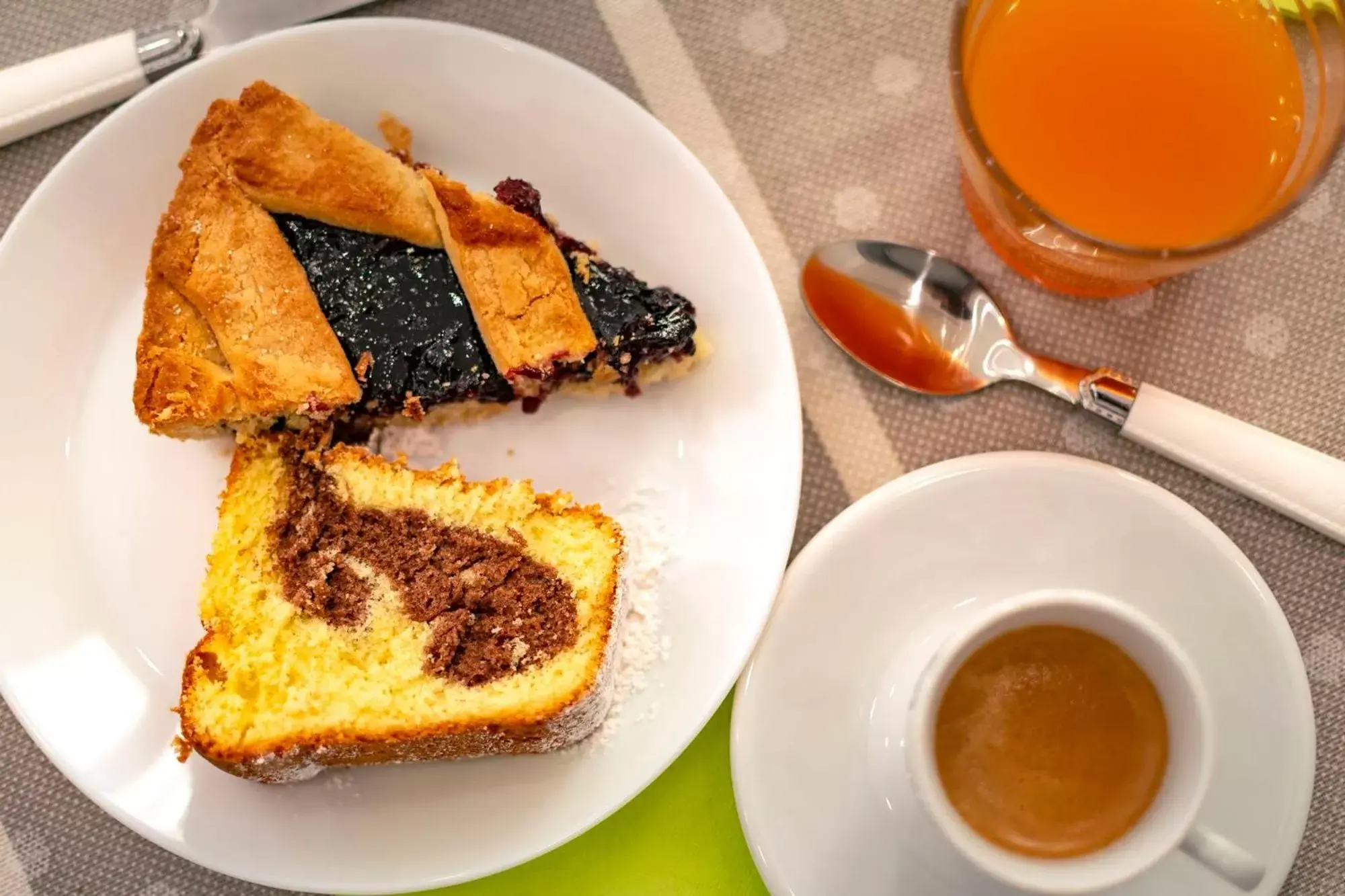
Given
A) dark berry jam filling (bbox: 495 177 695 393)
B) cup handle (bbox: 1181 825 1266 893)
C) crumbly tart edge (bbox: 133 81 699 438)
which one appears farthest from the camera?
dark berry jam filling (bbox: 495 177 695 393)

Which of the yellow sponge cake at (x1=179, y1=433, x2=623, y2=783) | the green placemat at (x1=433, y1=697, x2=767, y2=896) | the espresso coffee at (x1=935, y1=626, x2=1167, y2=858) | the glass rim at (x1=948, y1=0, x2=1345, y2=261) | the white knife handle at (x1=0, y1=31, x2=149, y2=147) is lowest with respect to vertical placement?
the green placemat at (x1=433, y1=697, x2=767, y2=896)

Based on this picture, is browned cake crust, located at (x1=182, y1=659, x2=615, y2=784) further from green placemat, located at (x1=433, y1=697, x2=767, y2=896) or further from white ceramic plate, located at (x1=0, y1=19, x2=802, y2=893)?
green placemat, located at (x1=433, y1=697, x2=767, y2=896)

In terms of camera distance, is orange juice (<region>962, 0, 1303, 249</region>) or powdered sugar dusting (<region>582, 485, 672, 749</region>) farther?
powdered sugar dusting (<region>582, 485, 672, 749</region>)

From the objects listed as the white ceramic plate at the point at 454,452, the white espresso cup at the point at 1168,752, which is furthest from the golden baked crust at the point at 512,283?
the white espresso cup at the point at 1168,752

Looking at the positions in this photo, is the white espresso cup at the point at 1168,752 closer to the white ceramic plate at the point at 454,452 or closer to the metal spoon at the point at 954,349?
the white ceramic plate at the point at 454,452

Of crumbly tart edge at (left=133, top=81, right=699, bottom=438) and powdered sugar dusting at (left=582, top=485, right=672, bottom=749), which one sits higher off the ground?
crumbly tart edge at (left=133, top=81, right=699, bottom=438)

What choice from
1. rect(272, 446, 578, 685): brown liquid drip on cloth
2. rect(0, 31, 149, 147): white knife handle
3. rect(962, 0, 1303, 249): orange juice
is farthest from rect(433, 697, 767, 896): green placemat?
rect(0, 31, 149, 147): white knife handle
